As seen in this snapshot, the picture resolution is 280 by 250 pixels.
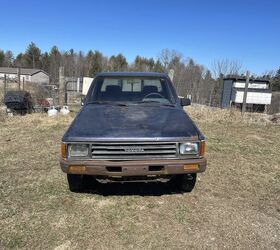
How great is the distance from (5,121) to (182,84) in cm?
2207

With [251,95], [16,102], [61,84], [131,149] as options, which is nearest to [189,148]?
[131,149]

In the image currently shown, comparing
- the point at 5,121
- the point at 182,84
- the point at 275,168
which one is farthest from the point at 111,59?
the point at 275,168

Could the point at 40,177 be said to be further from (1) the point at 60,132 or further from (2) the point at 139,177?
(1) the point at 60,132

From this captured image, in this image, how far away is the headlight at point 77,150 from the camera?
4.03 meters

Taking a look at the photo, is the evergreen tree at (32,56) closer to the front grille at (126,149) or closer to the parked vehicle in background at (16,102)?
the parked vehicle in background at (16,102)

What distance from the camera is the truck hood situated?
4.03 m

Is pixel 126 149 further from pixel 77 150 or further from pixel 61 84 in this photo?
pixel 61 84

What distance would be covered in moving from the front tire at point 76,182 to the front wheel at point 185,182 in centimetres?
Answer: 132

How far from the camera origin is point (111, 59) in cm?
8456

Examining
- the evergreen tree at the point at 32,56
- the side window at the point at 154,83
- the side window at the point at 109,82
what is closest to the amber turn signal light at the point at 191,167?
the side window at the point at 154,83

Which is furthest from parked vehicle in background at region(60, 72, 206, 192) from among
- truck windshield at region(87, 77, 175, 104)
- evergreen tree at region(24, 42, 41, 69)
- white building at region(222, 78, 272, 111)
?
evergreen tree at region(24, 42, 41, 69)

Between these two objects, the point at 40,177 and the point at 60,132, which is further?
the point at 60,132

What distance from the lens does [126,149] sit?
400 cm

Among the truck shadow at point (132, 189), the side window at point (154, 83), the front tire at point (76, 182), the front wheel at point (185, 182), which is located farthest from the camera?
the side window at point (154, 83)
